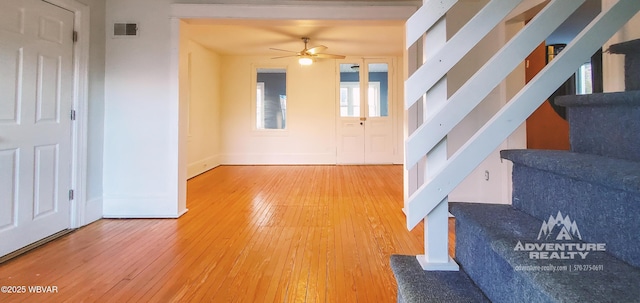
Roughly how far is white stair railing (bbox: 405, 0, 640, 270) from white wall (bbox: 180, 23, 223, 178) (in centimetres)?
448

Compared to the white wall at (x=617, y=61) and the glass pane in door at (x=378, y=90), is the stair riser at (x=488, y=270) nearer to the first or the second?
the white wall at (x=617, y=61)

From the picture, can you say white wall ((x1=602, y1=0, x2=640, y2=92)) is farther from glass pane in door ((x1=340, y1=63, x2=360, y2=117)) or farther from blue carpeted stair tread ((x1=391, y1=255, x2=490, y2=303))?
glass pane in door ((x1=340, y1=63, x2=360, y2=117))

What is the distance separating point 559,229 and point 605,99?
436 mm

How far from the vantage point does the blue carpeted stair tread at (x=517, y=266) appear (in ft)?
2.03

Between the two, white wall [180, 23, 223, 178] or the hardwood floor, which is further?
white wall [180, 23, 223, 178]

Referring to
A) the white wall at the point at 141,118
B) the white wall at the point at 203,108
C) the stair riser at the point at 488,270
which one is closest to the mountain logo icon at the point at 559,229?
the stair riser at the point at 488,270

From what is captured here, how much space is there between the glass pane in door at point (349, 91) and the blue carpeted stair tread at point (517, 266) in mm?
5788

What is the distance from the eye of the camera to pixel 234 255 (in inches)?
84.3

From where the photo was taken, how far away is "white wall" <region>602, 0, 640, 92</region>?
1466 mm

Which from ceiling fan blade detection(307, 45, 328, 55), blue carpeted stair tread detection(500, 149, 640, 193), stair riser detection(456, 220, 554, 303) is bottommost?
stair riser detection(456, 220, 554, 303)

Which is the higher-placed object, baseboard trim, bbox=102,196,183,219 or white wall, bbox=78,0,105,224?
white wall, bbox=78,0,105,224

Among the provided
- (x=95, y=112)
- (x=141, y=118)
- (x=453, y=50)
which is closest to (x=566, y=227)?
(x=453, y=50)

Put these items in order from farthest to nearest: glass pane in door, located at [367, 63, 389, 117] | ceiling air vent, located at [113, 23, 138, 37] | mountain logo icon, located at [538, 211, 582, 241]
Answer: glass pane in door, located at [367, 63, 389, 117] < ceiling air vent, located at [113, 23, 138, 37] < mountain logo icon, located at [538, 211, 582, 241]

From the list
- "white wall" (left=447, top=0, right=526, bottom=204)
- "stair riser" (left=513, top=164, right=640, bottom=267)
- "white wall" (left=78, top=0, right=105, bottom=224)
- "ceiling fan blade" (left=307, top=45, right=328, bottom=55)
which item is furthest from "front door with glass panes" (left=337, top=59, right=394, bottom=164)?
"stair riser" (left=513, top=164, right=640, bottom=267)
